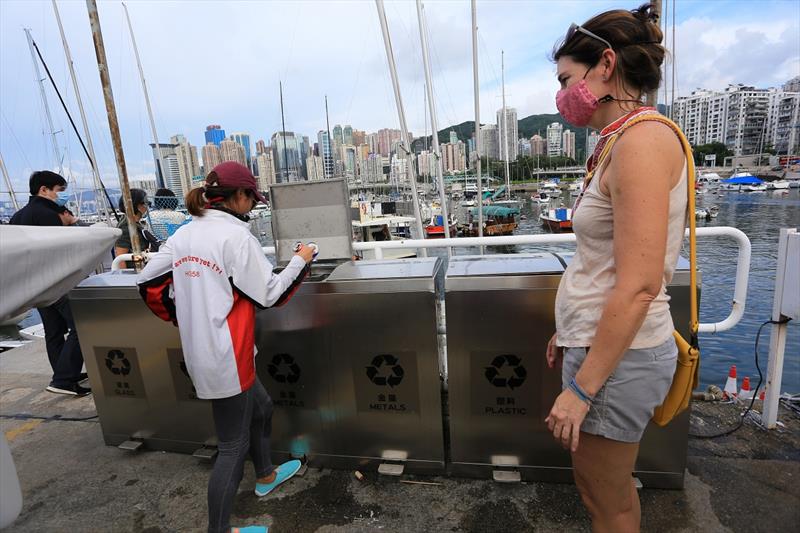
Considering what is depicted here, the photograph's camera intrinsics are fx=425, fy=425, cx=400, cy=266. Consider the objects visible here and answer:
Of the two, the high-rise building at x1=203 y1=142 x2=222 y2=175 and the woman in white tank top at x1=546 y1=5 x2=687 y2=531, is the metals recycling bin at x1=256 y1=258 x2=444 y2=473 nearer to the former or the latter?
the woman in white tank top at x1=546 y1=5 x2=687 y2=531

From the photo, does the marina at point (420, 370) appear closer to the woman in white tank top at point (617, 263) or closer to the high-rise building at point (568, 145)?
the woman in white tank top at point (617, 263)

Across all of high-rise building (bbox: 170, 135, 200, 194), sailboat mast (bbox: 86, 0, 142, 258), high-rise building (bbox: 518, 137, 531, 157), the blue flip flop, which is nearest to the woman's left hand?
the blue flip flop

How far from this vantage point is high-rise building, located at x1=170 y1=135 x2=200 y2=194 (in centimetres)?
2678

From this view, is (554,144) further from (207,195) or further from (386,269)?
(207,195)

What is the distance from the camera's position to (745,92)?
96.2m

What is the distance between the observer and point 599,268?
1224mm

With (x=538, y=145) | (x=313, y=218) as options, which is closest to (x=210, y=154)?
(x=313, y=218)

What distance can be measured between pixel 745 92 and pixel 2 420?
5118 inches

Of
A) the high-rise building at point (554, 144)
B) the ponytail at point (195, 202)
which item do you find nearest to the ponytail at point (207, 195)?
the ponytail at point (195, 202)

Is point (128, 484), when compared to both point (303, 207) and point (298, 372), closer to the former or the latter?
point (298, 372)

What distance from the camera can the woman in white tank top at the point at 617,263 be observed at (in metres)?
1.06

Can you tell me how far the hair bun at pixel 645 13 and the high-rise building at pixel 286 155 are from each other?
2202 cm

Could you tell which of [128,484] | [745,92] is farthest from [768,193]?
[128,484]

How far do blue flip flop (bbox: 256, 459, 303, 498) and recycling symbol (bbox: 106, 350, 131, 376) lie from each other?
1.21 m
